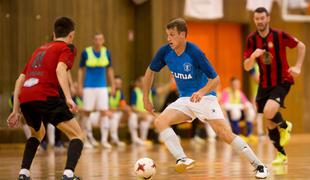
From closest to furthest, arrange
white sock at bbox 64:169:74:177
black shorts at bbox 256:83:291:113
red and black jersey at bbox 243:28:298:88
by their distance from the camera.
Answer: white sock at bbox 64:169:74:177 → black shorts at bbox 256:83:291:113 → red and black jersey at bbox 243:28:298:88

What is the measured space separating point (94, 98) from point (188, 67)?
6.37 m

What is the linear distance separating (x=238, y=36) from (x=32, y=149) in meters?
12.3

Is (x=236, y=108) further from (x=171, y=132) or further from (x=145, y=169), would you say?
(x=145, y=169)

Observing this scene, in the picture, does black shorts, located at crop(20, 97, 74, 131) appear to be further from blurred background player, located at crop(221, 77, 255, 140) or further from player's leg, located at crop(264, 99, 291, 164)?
blurred background player, located at crop(221, 77, 255, 140)

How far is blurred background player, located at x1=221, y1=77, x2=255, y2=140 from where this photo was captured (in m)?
15.6

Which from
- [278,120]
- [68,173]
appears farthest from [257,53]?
[68,173]

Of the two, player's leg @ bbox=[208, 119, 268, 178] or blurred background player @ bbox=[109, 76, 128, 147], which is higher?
player's leg @ bbox=[208, 119, 268, 178]

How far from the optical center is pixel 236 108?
15.6 m

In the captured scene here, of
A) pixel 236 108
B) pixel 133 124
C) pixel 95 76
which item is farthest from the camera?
pixel 236 108

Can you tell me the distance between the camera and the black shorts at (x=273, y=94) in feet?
27.5

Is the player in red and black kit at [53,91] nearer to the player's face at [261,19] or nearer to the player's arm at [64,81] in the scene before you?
the player's arm at [64,81]

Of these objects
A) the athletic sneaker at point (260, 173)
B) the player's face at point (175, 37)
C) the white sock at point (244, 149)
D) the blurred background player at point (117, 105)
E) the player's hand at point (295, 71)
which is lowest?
the blurred background player at point (117, 105)

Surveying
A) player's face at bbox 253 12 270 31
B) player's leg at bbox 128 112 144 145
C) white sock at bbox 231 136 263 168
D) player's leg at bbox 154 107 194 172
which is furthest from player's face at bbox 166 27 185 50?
player's leg at bbox 128 112 144 145

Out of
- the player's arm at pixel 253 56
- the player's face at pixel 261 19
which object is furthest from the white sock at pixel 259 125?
the player's arm at pixel 253 56
